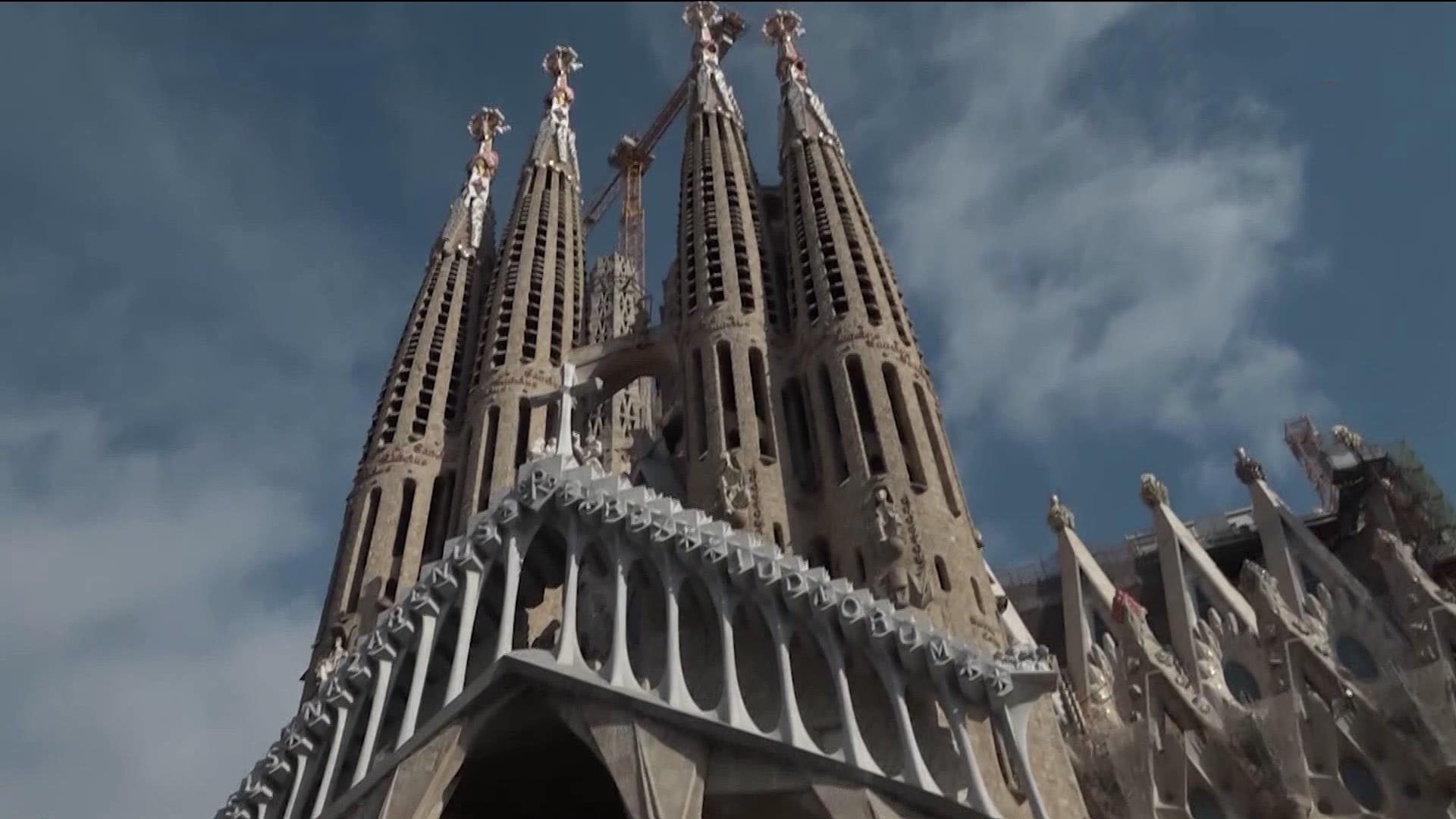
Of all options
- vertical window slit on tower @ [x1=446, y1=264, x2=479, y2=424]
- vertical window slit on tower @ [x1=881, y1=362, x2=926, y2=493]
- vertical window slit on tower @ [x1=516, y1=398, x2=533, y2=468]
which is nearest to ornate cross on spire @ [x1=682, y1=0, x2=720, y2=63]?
vertical window slit on tower @ [x1=446, y1=264, x2=479, y2=424]

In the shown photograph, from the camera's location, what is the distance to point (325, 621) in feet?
72.6

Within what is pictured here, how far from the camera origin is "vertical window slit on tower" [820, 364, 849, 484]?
2053cm

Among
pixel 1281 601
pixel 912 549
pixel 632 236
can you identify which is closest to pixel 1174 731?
pixel 1281 601

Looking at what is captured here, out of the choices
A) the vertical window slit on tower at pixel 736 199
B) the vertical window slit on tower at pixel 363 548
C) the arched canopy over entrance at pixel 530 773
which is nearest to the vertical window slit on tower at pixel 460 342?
the vertical window slit on tower at pixel 363 548

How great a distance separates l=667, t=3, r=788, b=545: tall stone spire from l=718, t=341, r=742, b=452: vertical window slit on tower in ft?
0.06

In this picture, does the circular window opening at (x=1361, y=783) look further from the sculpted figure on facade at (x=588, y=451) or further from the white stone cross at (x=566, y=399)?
the white stone cross at (x=566, y=399)

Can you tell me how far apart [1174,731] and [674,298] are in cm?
1245

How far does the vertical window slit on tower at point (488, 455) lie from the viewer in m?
23.6

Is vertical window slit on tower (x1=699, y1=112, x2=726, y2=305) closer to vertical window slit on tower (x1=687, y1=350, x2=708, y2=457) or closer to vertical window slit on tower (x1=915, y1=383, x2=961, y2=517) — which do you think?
vertical window slit on tower (x1=687, y1=350, x2=708, y2=457)

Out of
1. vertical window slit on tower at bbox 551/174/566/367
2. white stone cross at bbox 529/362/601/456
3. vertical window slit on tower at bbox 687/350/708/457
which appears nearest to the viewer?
white stone cross at bbox 529/362/601/456

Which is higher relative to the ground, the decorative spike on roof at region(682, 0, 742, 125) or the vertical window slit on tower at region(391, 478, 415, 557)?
the decorative spike on roof at region(682, 0, 742, 125)

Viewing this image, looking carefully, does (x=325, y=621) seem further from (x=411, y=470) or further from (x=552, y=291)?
(x=552, y=291)

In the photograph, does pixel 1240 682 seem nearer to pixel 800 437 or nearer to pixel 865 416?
pixel 865 416

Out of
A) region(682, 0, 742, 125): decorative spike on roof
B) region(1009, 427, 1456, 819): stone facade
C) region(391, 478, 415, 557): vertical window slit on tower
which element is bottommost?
region(1009, 427, 1456, 819): stone facade
